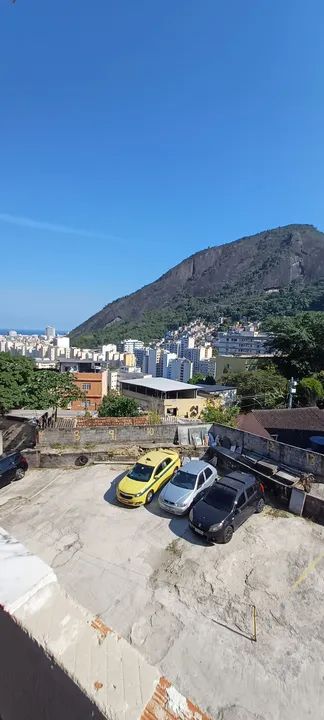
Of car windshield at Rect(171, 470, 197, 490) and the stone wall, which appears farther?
the stone wall

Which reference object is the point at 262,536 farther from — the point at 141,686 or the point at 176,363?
the point at 176,363

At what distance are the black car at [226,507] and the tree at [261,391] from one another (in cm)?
1881

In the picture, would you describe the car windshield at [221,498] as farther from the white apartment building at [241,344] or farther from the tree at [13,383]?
the white apartment building at [241,344]

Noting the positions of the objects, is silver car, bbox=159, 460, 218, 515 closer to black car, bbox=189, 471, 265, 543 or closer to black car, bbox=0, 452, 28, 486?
black car, bbox=189, 471, 265, 543

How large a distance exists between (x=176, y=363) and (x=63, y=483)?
6786 centimetres

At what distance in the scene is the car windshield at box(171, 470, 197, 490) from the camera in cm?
1098

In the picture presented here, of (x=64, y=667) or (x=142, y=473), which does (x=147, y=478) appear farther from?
(x=64, y=667)

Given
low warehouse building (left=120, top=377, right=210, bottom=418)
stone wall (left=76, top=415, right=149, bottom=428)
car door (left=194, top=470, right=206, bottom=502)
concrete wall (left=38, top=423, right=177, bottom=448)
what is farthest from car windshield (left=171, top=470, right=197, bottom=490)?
low warehouse building (left=120, top=377, right=210, bottom=418)

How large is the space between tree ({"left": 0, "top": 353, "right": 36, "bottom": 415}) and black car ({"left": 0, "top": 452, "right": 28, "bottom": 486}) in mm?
5884

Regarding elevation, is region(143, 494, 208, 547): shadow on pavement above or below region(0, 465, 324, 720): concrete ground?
above

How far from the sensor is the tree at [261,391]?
94.9 ft

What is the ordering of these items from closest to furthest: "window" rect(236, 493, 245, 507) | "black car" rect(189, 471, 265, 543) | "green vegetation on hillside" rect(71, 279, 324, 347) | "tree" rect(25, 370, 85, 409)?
1. "black car" rect(189, 471, 265, 543)
2. "window" rect(236, 493, 245, 507)
3. "tree" rect(25, 370, 85, 409)
4. "green vegetation on hillside" rect(71, 279, 324, 347)

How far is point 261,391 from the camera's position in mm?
30438

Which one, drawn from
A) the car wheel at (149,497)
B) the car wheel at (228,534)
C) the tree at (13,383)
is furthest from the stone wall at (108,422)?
the car wheel at (228,534)
